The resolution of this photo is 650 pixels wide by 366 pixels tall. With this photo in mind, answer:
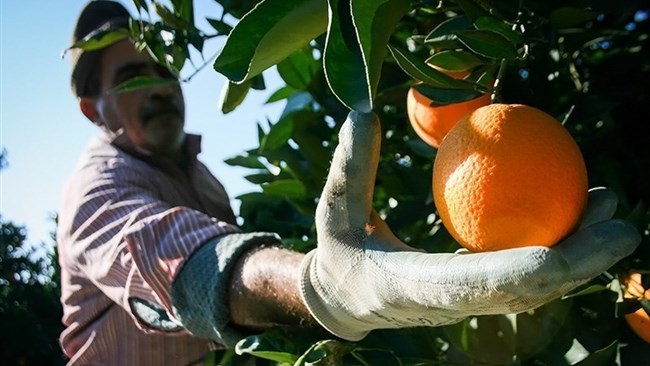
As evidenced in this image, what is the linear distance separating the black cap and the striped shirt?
218 millimetres

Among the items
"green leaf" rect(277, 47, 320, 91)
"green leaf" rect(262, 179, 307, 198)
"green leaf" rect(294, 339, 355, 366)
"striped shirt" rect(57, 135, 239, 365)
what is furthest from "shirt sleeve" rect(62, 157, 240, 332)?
"green leaf" rect(294, 339, 355, 366)

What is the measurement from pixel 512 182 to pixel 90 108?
1285 mm

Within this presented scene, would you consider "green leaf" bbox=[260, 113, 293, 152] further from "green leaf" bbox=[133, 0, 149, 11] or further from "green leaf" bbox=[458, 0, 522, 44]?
"green leaf" bbox=[458, 0, 522, 44]

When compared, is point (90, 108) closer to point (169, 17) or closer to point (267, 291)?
point (169, 17)

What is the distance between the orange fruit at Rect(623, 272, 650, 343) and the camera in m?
0.72

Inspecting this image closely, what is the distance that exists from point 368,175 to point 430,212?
0.40 metres

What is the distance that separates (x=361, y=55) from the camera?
50cm

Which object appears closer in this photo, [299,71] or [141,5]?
[141,5]

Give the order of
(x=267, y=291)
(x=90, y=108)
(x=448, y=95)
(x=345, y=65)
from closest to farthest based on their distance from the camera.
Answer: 1. (x=345, y=65)
2. (x=448, y=95)
3. (x=267, y=291)
4. (x=90, y=108)

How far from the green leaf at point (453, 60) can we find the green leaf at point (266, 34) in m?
0.10

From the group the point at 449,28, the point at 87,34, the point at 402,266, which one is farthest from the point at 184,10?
the point at 87,34

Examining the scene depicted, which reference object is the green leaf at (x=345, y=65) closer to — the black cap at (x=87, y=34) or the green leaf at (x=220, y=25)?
the green leaf at (x=220, y=25)

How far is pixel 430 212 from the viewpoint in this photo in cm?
96

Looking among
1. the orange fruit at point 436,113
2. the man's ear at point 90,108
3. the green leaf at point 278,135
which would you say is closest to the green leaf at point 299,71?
the green leaf at point 278,135
